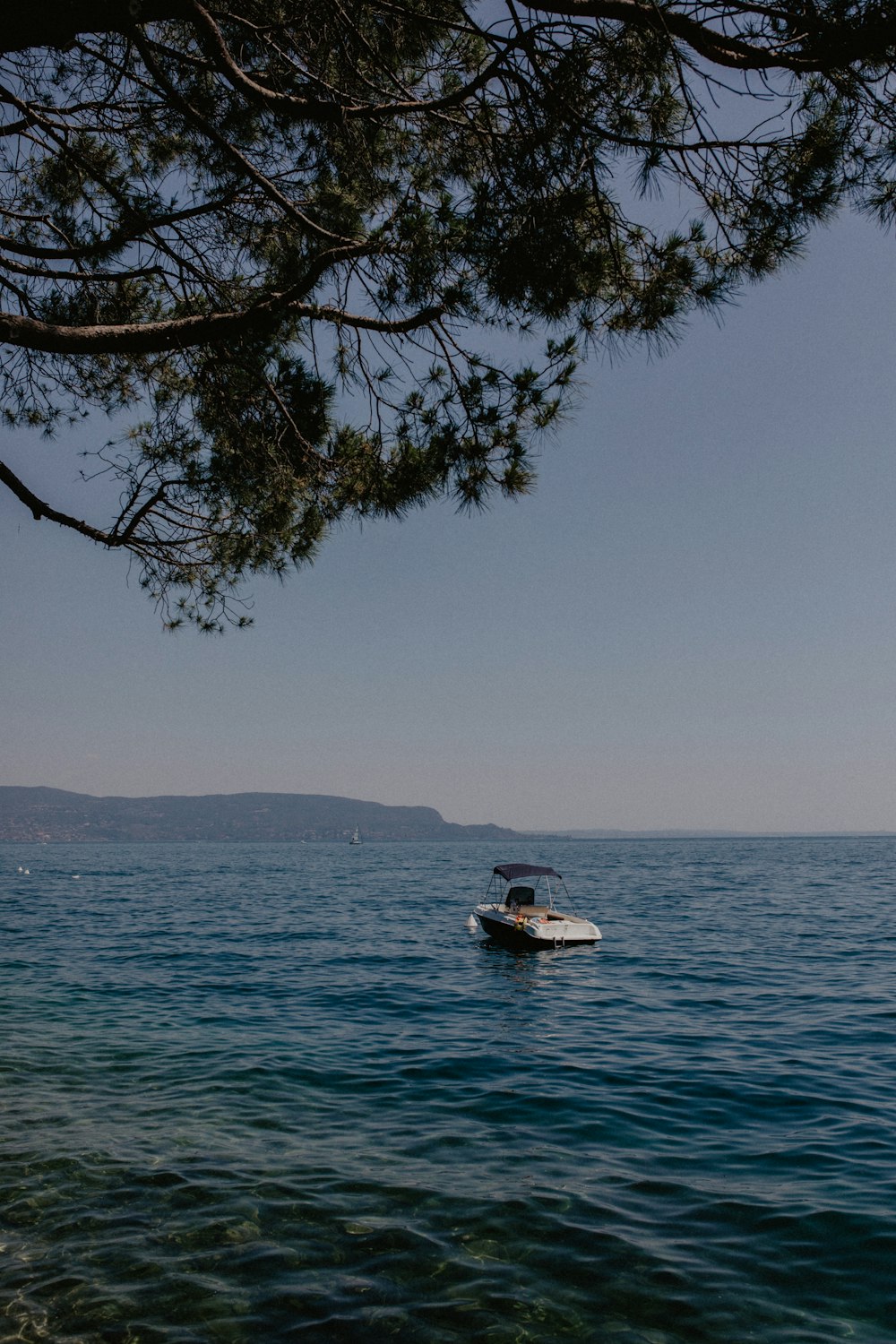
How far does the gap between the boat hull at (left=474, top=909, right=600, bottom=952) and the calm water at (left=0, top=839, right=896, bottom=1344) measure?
2.32m

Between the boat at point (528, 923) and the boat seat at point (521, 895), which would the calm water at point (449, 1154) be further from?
the boat seat at point (521, 895)

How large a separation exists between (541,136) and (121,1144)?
923cm

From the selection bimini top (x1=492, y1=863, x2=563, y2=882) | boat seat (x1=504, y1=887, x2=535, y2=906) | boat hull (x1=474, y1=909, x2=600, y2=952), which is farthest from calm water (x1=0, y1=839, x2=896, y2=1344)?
boat seat (x1=504, y1=887, x2=535, y2=906)

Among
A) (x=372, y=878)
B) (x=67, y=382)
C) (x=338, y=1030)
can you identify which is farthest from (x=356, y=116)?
(x=372, y=878)

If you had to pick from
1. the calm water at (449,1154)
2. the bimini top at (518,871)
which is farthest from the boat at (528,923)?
the calm water at (449,1154)

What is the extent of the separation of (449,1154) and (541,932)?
45.6 feet

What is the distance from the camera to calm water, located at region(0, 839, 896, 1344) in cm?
495

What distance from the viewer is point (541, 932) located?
2097cm

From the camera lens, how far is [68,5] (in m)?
5.11

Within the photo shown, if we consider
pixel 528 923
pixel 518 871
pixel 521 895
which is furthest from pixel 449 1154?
pixel 521 895

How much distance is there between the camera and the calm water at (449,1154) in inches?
195

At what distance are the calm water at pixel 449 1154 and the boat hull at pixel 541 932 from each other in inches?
91.4

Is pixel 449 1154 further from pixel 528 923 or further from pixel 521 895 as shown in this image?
pixel 521 895

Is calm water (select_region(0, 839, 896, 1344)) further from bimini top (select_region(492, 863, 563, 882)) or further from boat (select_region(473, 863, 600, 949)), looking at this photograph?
bimini top (select_region(492, 863, 563, 882))
